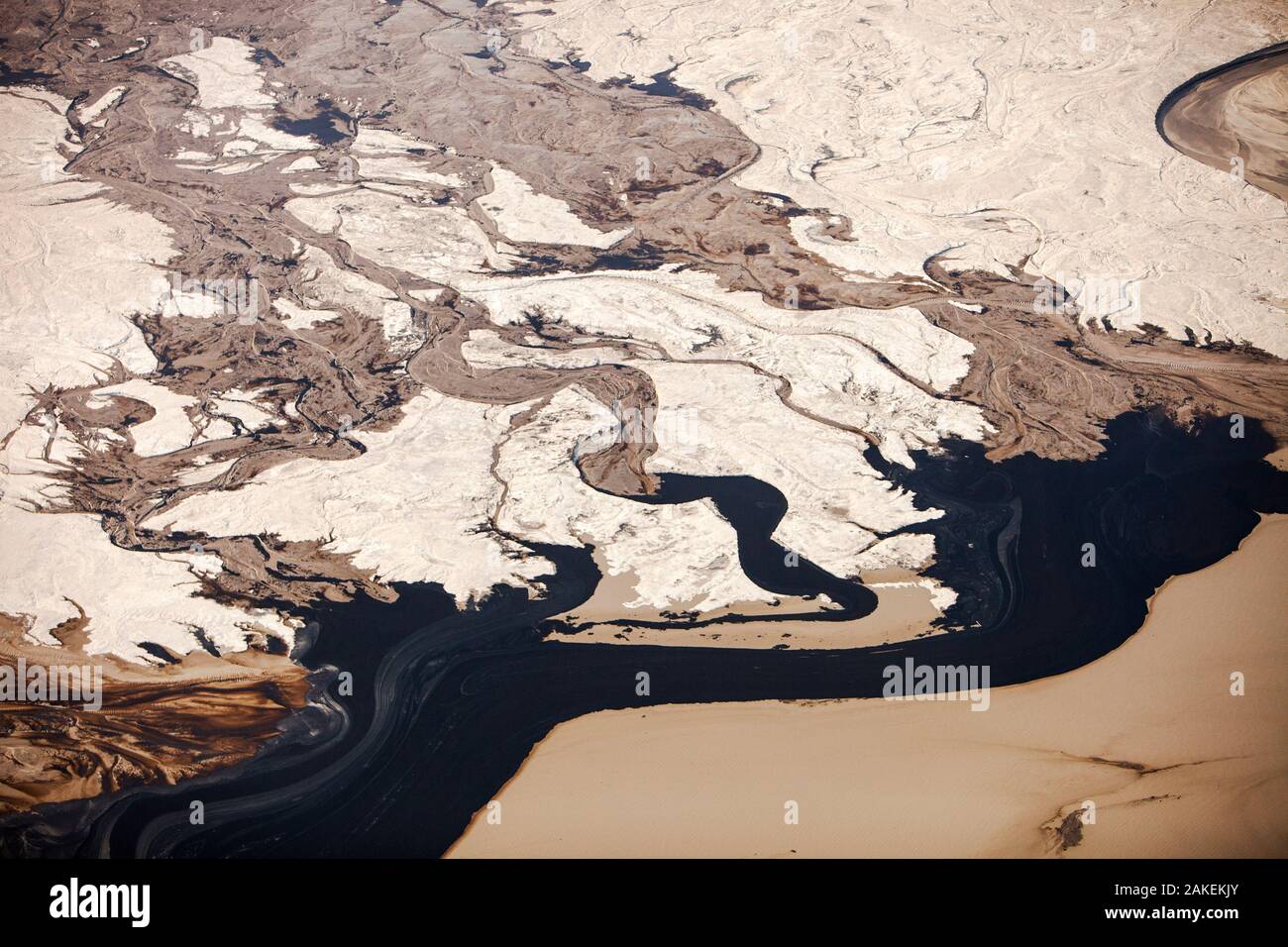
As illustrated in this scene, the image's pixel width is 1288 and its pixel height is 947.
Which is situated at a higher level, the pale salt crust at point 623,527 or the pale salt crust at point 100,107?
the pale salt crust at point 100,107

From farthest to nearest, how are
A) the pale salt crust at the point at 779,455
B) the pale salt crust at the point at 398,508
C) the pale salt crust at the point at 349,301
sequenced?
the pale salt crust at the point at 349,301
the pale salt crust at the point at 779,455
the pale salt crust at the point at 398,508

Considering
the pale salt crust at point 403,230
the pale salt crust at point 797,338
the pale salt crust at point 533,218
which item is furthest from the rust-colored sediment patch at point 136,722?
the pale salt crust at point 533,218

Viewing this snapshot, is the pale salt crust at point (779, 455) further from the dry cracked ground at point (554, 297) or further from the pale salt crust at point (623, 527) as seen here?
the pale salt crust at point (623, 527)

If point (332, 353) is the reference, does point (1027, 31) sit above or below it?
above

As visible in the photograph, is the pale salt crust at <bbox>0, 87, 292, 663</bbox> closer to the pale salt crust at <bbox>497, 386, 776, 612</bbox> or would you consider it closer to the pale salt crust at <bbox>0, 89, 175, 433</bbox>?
the pale salt crust at <bbox>0, 89, 175, 433</bbox>

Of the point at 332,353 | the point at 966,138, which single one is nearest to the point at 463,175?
the point at 332,353

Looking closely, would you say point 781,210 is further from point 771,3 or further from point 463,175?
point 771,3
